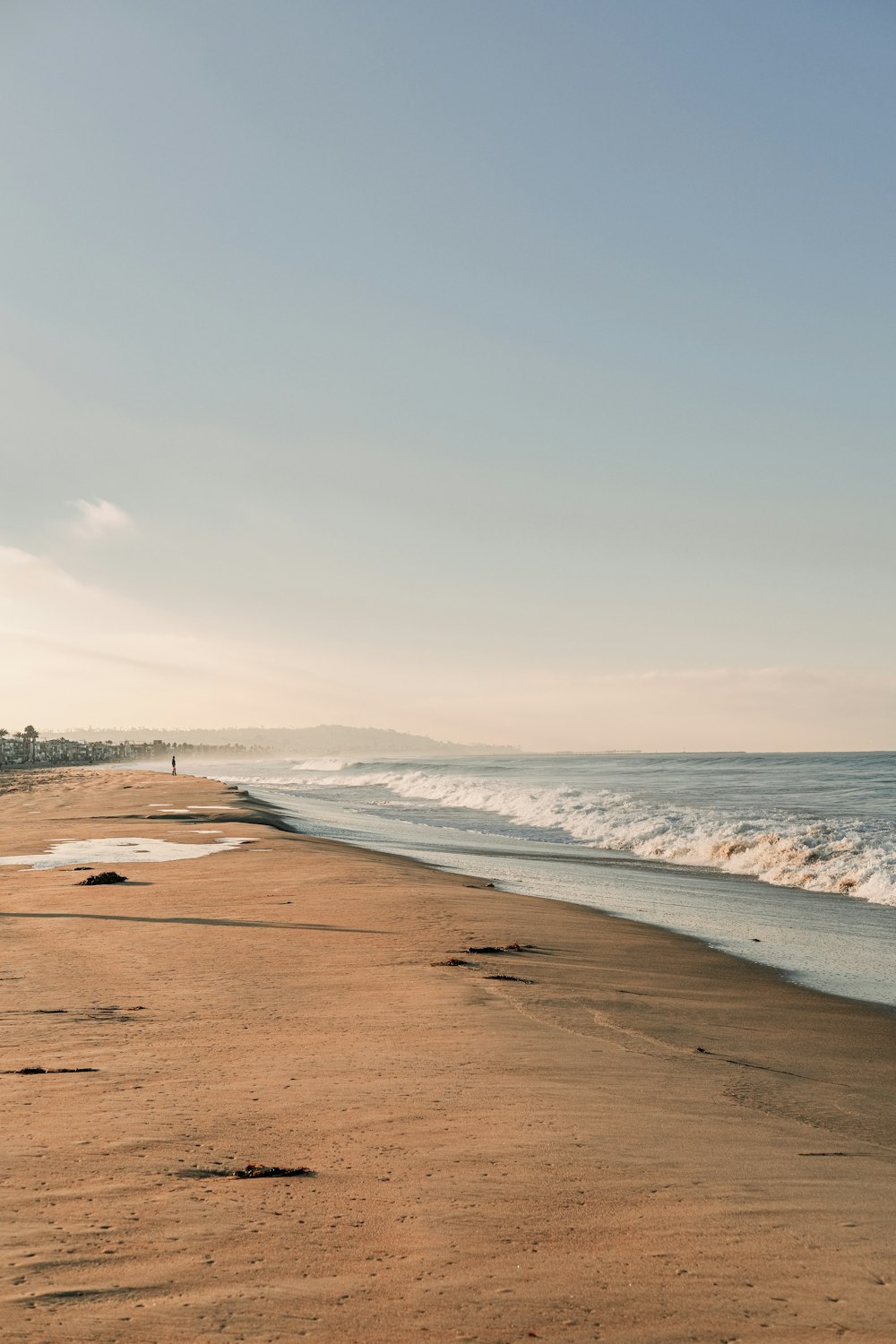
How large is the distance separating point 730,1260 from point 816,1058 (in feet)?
13.8

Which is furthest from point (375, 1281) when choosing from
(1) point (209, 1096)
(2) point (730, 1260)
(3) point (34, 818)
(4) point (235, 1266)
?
(3) point (34, 818)

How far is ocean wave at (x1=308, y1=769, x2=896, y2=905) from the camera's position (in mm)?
21109

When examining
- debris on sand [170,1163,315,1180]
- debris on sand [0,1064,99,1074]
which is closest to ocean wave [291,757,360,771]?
debris on sand [0,1064,99,1074]

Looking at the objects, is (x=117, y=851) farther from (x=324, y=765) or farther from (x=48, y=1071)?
(x=324, y=765)

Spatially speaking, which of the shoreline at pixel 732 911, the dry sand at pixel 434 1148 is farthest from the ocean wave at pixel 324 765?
the dry sand at pixel 434 1148

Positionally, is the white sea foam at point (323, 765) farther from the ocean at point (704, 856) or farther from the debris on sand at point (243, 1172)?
the debris on sand at point (243, 1172)

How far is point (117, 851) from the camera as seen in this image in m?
21.5

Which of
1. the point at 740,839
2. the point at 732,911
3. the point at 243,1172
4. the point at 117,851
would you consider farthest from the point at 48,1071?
the point at 740,839

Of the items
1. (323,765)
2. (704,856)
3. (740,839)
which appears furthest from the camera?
(323,765)

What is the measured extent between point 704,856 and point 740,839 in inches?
47.4

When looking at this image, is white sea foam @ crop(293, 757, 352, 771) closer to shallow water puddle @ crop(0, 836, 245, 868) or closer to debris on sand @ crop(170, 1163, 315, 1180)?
shallow water puddle @ crop(0, 836, 245, 868)

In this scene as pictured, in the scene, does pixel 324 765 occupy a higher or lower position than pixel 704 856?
lower

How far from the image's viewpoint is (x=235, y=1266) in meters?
3.53

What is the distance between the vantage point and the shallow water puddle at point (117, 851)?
776 inches
